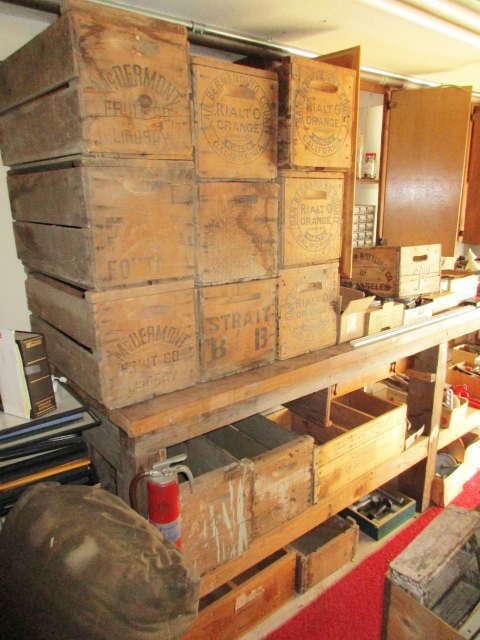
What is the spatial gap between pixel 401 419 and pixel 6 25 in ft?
6.89

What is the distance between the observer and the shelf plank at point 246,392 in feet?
3.88

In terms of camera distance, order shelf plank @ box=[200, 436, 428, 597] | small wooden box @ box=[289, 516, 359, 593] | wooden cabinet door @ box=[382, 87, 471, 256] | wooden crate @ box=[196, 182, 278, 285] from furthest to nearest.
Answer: wooden cabinet door @ box=[382, 87, 471, 256] < small wooden box @ box=[289, 516, 359, 593] < shelf plank @ box=[200, 436, 428, 597] < wooden crate @ box=[196, 182, 278, 285]

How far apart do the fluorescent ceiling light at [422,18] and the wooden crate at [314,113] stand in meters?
0.21

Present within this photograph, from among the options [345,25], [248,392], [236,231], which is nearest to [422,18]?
[345,25]

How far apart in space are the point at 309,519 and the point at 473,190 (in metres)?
2.81

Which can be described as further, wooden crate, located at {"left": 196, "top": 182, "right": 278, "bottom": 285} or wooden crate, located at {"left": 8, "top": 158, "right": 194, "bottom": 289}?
wooden crate, located at {"left": 196, "top": 182, "right": 278, "bottom": 285}

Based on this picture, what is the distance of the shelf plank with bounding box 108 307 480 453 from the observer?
1.18 meters

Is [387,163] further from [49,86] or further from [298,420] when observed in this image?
[49,86]

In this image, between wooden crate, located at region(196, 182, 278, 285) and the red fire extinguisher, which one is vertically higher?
wooden crate, located at region(196, 182, 278, 285)

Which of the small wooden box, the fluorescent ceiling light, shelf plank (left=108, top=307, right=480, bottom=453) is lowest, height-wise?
the small wooden box

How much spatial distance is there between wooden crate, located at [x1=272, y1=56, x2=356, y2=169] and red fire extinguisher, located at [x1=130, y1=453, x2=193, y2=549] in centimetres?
97

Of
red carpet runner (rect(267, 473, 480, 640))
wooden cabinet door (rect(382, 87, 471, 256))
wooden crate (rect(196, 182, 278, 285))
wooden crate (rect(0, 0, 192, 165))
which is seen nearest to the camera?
wooden crate (rect(0, 0, 192, 165))

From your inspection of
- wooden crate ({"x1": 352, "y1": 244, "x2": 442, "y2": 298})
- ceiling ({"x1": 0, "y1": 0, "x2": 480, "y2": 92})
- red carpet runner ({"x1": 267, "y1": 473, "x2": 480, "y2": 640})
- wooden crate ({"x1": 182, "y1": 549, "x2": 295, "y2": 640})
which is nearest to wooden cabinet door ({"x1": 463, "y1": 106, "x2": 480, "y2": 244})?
ceiling ({"x1": 0, "y1": 0, "x2": 480, "y2": 92})

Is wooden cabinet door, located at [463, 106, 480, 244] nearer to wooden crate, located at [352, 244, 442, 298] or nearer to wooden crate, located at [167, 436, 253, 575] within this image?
wooden crate, located at [352, 244, 442, 298]
